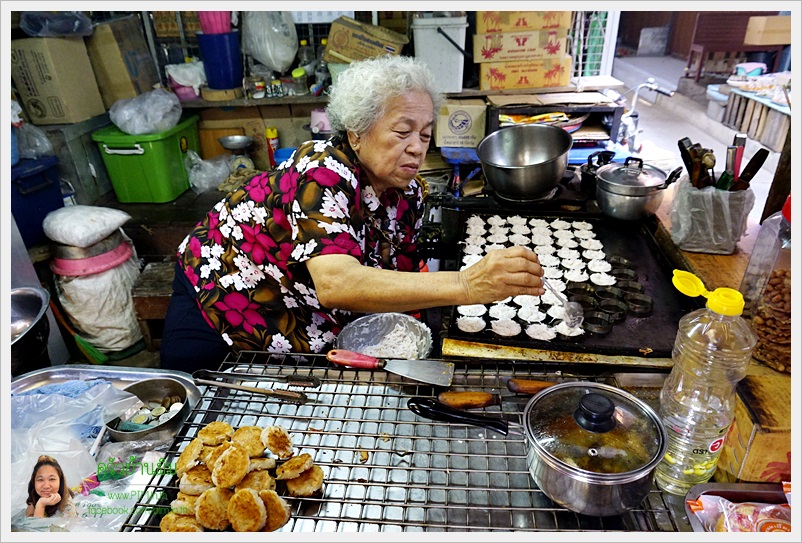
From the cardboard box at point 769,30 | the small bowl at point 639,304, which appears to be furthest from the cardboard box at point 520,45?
the cardboard box at point 769,30

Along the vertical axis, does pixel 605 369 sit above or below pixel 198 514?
below

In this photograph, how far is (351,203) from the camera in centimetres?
161

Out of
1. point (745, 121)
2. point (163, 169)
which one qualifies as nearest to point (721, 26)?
point (745, 121)

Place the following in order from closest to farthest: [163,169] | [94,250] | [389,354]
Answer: [389,354], [94,250], [163,169]

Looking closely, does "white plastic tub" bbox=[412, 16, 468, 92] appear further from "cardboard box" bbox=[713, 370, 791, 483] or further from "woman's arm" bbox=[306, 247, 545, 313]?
"cardboard box" bbox=[713, 370, 791, 483]

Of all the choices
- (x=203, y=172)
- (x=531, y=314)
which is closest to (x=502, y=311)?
(x=531, y=314)

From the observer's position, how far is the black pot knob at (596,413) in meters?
1.02

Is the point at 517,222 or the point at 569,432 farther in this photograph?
the point at 517,222

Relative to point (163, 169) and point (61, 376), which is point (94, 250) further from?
point (61, 376)

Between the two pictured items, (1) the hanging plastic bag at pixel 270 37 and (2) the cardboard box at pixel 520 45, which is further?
(1) the hanging plastic bag at pixel 270 37

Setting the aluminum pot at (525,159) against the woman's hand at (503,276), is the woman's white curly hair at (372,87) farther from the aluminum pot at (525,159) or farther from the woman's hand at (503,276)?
the aluminum pot at (525,159)

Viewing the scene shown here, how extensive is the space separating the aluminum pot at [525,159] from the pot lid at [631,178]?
0.26 m

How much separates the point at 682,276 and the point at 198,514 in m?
1.20

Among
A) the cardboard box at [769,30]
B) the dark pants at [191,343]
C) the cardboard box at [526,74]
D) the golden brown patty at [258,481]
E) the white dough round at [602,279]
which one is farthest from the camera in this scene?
the cardboard box at [769,30]
